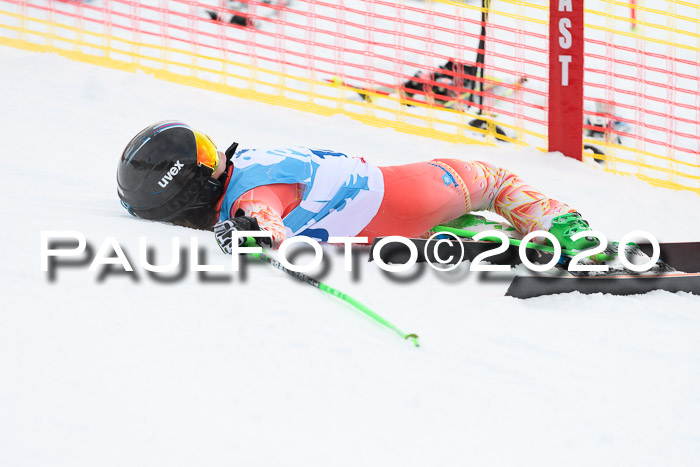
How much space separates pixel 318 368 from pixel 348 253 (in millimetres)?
887

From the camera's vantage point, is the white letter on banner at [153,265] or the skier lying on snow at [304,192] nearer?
the white letter on banner at [153,265]

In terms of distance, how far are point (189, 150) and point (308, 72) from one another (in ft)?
12.4

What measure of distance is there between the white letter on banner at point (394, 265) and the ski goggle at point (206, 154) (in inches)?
25.1

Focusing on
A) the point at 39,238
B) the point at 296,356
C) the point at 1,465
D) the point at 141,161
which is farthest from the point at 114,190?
the point at 1,465

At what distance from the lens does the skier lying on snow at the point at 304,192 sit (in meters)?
2.39

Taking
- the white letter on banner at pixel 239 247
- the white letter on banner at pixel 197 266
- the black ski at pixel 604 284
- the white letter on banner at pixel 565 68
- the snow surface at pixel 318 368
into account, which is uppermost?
the white letter on banner at pixel 565 68

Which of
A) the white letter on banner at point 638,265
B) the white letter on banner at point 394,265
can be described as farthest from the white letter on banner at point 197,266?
the white letter on banner at point 638,265

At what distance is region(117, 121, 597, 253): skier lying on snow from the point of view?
2389mm

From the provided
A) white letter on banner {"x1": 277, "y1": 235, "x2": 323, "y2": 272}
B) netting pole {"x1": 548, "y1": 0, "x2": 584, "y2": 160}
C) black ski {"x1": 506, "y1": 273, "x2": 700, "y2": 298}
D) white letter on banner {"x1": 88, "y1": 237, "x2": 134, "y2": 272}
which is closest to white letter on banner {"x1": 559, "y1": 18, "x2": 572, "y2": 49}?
netting pole {"x1": 548, "y1": 0, "x2": 584, "y2": 160}

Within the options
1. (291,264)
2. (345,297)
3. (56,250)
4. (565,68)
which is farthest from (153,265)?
(565,68)

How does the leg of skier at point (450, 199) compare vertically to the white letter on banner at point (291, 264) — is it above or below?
above

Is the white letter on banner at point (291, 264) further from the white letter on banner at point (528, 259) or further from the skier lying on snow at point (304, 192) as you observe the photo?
the white letter on banner at point (528, 259)

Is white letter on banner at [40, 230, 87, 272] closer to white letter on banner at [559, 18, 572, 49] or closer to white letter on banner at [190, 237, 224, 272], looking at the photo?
white letter on banner at [190, 237, 224, 272]

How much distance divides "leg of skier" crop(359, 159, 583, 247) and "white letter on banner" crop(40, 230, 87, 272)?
1.05 m
